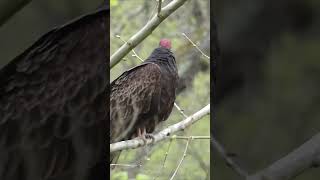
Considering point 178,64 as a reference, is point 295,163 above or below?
below

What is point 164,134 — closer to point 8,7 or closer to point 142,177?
point 142,177

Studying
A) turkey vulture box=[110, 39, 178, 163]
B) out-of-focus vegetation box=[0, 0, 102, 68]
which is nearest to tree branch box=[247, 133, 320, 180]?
turkey vulture box=[110, 39, 178, 163]

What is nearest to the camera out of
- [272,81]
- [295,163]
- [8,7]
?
[8,7]

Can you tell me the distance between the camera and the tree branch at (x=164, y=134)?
140cm

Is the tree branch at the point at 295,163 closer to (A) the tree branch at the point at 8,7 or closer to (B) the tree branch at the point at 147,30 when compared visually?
(B) the tree branch at the point at 147,30

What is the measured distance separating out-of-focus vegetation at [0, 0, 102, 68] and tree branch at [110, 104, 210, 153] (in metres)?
0.34

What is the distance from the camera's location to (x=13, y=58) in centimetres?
146

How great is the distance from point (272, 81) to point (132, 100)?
0.40 meters

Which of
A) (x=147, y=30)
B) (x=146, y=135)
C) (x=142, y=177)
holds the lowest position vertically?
(x=142, y=177)

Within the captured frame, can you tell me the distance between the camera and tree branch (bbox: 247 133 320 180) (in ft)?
4.47

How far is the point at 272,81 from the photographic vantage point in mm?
1558

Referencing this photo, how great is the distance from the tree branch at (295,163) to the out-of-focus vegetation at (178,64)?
0.17m

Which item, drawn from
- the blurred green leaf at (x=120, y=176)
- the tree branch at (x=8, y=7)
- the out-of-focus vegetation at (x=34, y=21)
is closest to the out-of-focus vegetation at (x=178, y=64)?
the blurred green leaf at (x=120, y=176)

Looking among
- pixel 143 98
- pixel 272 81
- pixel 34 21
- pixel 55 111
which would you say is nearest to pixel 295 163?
pixel 272 81
